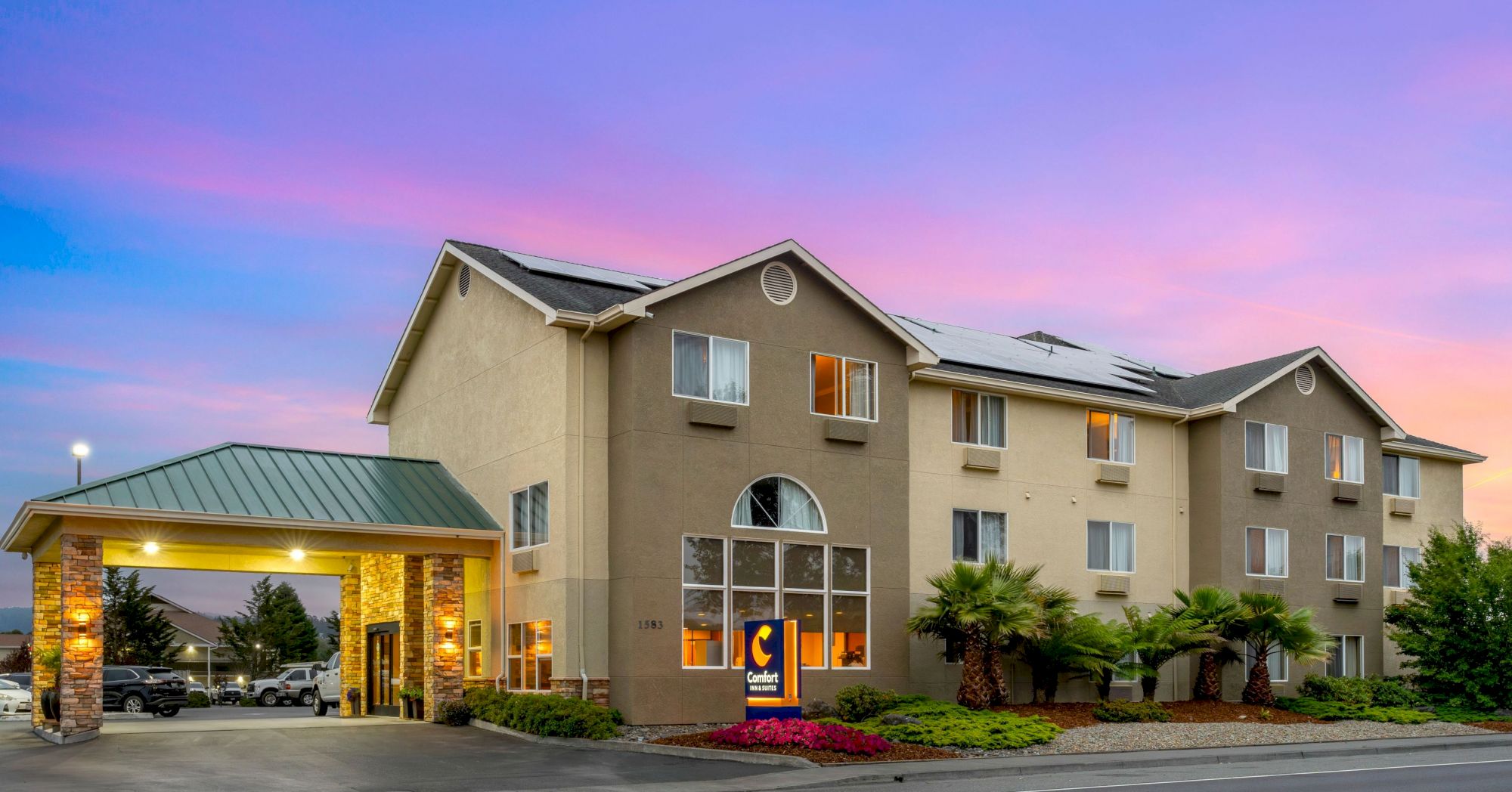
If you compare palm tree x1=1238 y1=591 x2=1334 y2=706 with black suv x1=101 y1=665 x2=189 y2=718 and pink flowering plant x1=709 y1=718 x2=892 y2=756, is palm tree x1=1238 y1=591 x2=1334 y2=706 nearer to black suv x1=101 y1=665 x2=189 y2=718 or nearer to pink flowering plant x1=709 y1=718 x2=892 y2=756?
pink flowering plant x1=709 y1=718 x2=892 y2=756

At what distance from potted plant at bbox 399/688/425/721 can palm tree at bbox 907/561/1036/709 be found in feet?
34.4

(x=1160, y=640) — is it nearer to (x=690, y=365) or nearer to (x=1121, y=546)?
(x=1121, y=546)

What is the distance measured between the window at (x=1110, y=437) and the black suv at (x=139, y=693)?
2718 centimetres

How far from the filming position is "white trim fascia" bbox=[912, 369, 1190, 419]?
30.4m

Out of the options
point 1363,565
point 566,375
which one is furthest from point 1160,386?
point 566,375

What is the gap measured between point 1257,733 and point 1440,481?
18.5 m

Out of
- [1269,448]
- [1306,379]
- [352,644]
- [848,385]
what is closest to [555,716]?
[848,385]

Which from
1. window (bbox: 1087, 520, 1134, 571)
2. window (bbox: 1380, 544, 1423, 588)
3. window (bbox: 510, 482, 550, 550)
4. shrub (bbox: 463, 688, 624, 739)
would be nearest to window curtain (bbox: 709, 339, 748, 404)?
window (bbox: 510, 482, 550, 550)

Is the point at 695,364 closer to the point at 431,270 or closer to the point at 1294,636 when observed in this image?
the point at 431,270

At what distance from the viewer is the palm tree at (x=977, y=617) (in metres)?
27.0

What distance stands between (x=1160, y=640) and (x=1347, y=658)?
9.25 metres

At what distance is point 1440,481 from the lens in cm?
4066

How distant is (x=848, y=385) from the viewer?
28750mm

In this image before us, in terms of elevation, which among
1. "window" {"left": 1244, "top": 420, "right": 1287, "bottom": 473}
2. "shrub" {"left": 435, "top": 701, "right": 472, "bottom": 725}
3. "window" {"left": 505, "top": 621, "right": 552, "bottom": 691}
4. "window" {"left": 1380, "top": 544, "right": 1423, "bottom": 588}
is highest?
"window" {"left": 1244, "top": 420, "right": 1287, "bottom": 473}
